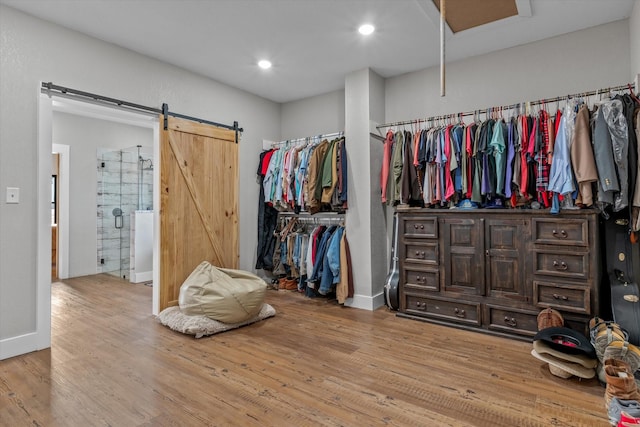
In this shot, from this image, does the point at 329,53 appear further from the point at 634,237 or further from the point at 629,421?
the point at 629,421

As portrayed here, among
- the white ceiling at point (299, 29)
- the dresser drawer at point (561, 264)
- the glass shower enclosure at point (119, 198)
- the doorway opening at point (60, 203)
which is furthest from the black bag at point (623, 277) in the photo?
the glass shower enclosure at point (119, 198)

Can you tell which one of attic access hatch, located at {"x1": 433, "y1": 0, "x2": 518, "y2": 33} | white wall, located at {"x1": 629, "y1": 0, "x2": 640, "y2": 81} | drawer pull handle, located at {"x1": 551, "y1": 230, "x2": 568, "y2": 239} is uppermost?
attic access hatch, located at {"x1": 433, "y1": 0, "x2": 518, "y2": 33}

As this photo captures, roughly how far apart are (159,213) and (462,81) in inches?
141

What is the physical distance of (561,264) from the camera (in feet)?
9.24

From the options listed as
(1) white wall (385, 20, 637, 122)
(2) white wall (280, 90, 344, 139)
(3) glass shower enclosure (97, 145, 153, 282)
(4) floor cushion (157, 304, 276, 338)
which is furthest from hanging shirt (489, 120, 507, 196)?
(3) glass shower enclosure (97, 145, 153, 282)

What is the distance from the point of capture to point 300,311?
3877 mm

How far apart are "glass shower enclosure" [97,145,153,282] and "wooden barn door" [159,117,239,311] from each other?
7.69 ft

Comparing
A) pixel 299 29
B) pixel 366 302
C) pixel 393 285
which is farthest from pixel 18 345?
pixel 299 29

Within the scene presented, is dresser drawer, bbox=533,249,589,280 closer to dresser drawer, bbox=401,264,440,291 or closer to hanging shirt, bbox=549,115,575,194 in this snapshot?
hanging shirt, bbox=549,115,575,194

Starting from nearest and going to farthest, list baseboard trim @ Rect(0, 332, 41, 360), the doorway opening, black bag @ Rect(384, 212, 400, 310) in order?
baseboard trim @ Rect(0, 332, 41, 360)
the doorway opening
black bag @ Rect(384, 212, 400, 310)

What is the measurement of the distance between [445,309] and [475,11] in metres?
2.66

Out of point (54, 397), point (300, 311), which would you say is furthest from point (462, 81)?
point (54, 397)

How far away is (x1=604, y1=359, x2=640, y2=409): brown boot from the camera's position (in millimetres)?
1862

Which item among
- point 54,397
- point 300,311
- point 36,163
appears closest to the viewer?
point 54,397
